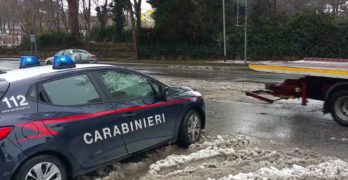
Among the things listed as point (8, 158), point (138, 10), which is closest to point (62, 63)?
point (8, 158)

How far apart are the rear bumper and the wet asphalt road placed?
433 cm

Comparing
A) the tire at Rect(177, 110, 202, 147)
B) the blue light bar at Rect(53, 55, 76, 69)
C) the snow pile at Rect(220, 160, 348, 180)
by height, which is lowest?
the snow pile at Rect(220, 160, 348, 180)

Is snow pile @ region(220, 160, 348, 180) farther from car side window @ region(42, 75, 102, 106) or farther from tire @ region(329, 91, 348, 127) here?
tire @ region(329, 91, 348, 127)

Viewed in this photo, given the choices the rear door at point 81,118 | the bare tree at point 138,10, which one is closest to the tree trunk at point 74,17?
the bare tree at point 138,10

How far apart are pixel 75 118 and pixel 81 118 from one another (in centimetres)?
8

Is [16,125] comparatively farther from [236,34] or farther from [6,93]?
[236,34]

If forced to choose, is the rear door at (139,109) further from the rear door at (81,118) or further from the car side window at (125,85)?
the rear door at (81,118)

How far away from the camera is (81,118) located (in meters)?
4.83

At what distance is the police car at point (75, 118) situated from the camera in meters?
4.29

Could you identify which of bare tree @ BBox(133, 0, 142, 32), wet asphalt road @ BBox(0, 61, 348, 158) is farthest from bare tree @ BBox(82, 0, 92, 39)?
wet asphalt road @ BBox(0, 61, 348, 158)

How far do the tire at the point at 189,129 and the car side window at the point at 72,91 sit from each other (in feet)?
5.92

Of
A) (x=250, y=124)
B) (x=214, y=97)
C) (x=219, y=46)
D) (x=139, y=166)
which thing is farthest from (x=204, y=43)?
(x=139, y=166)

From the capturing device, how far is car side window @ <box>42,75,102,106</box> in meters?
4.77

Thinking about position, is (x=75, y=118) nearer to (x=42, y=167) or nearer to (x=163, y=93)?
(x=42, y=167)
